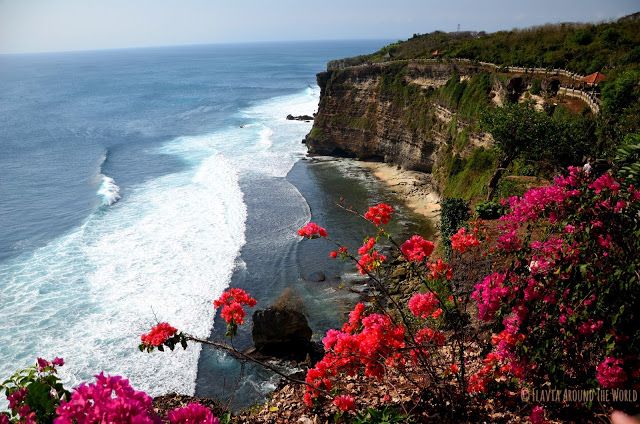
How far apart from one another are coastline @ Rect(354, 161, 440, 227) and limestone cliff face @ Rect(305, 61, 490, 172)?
1311 mm

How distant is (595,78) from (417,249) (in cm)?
2795

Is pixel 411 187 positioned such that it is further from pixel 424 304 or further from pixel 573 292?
pixel 573 292

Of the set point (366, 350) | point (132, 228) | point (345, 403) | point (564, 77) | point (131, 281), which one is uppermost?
point (564, 77)

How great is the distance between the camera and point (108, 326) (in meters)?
21.2

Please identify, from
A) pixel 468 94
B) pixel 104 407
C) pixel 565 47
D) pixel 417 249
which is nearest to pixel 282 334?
pixel 417 249

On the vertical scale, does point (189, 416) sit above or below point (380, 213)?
below

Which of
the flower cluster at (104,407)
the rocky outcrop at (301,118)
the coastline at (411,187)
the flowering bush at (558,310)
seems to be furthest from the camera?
the rocky outcrop at (301,118)

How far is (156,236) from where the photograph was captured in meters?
30.9

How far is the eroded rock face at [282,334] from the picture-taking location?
18516 mm

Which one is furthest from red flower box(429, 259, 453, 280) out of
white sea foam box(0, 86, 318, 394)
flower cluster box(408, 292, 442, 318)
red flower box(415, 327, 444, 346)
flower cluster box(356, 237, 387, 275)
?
white sea foam box(0, 86, 318, 394)

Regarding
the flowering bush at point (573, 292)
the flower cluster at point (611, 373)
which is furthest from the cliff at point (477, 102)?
the flower cluster at point (611, 373)

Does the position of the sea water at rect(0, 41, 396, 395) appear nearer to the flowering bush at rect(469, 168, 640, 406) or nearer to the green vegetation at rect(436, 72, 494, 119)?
the flowering bush at rect(469, 168, 640, 406)

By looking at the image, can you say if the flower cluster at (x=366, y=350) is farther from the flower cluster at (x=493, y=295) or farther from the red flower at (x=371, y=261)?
the flower cluster at (x=493, y=295)

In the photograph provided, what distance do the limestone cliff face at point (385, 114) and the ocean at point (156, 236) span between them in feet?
11.4
